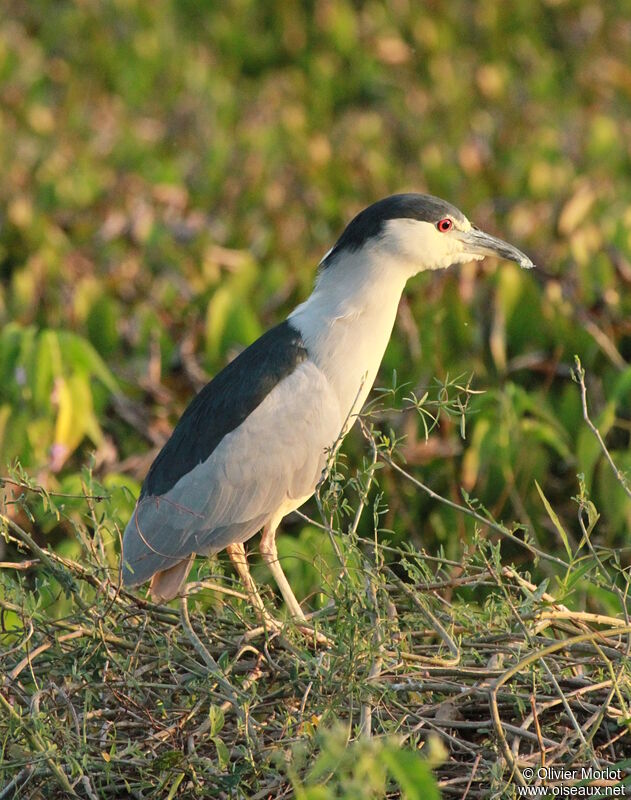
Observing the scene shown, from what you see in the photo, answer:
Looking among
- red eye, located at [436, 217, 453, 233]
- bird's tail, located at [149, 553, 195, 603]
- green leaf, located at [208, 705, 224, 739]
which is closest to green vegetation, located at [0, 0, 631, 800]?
green leaf, located at [208, 705, 224, 739]

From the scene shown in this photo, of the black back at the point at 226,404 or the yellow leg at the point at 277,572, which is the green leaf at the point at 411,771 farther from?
the black back at the point at 226,404

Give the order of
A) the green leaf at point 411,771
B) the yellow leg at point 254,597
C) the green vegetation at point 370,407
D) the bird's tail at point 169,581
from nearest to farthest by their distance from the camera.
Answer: the green leaf at point 411,771, the green vegetation at point 370,407, the yellow leg at point 254,597, the bird's tail at point 169,581

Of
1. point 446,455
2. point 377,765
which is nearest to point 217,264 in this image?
point 446,455

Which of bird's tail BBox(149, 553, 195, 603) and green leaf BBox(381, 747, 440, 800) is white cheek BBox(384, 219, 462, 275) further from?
green leaf BBox(381, 747, 440, 800)

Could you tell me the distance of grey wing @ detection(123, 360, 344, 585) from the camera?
3598 mm

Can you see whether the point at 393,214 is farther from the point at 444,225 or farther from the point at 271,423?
the point at 271,423

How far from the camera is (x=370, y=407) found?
2.95m

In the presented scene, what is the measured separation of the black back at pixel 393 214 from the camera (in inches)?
148

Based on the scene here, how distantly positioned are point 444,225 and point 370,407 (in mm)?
1022

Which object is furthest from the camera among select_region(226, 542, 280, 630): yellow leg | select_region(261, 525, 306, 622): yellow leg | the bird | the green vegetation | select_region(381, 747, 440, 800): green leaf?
the bird

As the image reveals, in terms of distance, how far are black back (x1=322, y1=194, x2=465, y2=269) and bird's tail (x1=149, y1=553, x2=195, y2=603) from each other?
1.00m

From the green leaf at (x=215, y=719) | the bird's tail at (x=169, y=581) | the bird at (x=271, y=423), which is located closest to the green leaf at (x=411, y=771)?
the green leaf at (x=215, y=719)

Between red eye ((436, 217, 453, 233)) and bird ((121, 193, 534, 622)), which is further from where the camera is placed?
red eye ((436, 217, 453, 233))

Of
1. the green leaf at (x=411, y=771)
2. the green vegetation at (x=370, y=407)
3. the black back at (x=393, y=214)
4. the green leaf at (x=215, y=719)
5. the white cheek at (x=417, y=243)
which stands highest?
the green leaf at (x=411, y=771)
